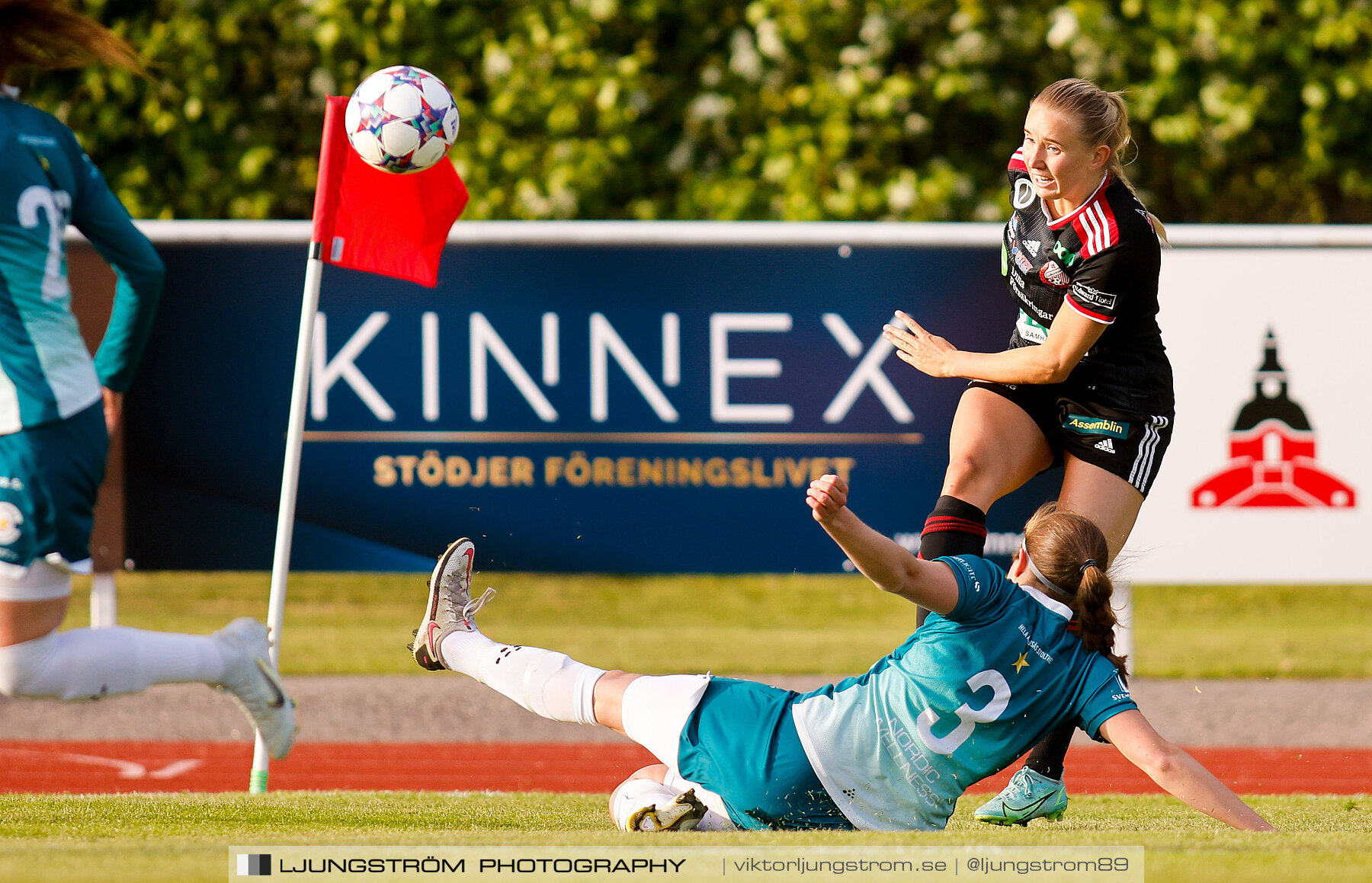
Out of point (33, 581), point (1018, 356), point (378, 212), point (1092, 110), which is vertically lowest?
point (33, 581)

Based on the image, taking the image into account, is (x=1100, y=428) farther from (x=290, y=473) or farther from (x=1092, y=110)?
(x=290, y=473)

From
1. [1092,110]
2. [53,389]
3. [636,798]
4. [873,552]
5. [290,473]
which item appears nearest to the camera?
[873,552]

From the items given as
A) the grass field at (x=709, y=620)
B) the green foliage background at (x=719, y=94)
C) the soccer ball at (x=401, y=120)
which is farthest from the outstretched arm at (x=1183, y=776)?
the green foliage background at (x=719, y=94)

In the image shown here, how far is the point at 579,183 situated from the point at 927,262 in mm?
3303

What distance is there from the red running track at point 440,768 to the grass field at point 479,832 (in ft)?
2.08

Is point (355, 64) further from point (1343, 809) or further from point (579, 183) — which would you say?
point (1343, 809)

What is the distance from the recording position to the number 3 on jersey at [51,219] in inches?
132

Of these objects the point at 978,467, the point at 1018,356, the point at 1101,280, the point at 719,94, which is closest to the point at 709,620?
the point at 719,94

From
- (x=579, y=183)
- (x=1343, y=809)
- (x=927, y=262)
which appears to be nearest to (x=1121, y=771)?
(x=1343, y=809)

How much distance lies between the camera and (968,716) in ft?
12.1

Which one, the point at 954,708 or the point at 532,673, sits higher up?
the point at 954,708

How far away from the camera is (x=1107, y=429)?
4441 mm

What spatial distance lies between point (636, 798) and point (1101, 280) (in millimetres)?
1956

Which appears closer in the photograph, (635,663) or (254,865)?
(254,865)
